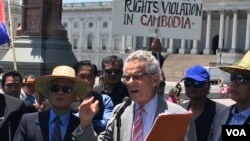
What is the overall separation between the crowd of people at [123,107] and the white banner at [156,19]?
179cm

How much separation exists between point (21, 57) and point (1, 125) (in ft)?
19.6

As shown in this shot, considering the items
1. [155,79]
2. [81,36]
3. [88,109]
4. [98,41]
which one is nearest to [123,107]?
[88,109]

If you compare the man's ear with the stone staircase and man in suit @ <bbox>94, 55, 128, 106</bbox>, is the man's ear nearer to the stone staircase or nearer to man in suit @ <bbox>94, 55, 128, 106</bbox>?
man in suit @ <bbox>94, 55, 128, 106</bbox>

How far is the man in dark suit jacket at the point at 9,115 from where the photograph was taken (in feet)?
15.4

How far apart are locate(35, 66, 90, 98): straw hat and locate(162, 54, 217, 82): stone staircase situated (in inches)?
2171

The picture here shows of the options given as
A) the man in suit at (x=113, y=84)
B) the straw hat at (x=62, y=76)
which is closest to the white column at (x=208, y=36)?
the man in suit at (x=113, y=84)

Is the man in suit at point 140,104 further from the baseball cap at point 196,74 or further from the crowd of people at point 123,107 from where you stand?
the baseball cap at point 196,74

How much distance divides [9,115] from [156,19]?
3162mm

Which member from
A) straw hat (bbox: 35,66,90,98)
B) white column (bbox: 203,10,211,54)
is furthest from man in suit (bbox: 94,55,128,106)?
white column (bbox: 203,10,211,54)

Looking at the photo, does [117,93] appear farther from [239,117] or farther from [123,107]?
[123,107]

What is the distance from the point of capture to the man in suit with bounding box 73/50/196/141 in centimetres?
370

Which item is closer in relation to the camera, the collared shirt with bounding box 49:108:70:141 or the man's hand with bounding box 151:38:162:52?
the collared shirt with bounding box 49:108:70:141

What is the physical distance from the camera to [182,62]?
65438 mm

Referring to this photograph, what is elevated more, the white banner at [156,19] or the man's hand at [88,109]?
→ the white banner at [156,19]
